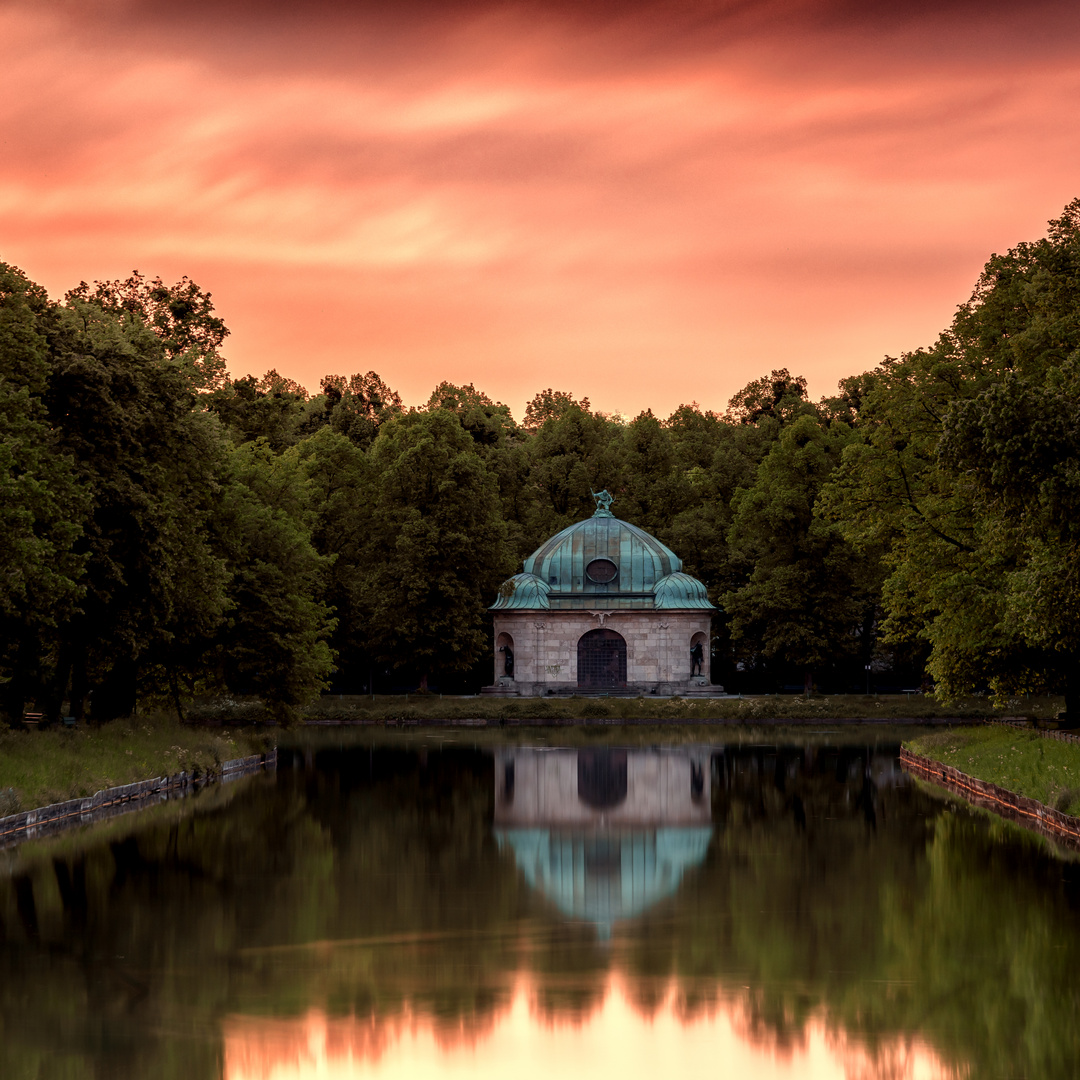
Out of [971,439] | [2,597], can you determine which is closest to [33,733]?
[2,597]

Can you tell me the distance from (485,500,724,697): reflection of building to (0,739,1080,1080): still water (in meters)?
41.9

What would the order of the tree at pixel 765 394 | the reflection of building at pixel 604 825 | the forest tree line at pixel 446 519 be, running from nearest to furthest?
the reflection of building at pixel 604 825, the forest tree line at pixel 446 519, the tree at pixel 765 394

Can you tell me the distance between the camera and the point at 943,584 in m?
37.6

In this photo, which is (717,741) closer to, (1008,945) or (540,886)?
(540,886)

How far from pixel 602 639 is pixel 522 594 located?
4.47 meters

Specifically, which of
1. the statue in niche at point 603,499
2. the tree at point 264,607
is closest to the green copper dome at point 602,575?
the statue in niche at point 603,499

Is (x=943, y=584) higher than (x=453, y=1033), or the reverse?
(x=943, y=584)

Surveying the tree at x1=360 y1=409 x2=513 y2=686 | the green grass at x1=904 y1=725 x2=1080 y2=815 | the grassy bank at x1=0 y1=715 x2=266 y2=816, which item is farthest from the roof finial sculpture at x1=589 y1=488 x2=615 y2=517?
the grassy bank at x1=0 y1=715 x2=266 y2=816

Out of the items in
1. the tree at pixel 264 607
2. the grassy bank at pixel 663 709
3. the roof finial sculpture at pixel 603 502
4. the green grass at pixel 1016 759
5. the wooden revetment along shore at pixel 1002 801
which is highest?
the roof finial sculpture at pixel 603 502

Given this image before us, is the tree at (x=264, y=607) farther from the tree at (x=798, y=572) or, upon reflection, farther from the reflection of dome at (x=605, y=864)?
the tree at (x=798, y=572)

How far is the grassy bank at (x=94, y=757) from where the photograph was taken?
2869 cm

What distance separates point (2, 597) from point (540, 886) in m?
12.5

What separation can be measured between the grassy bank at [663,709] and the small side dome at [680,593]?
24.6 ft

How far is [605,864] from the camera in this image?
2427 cm
